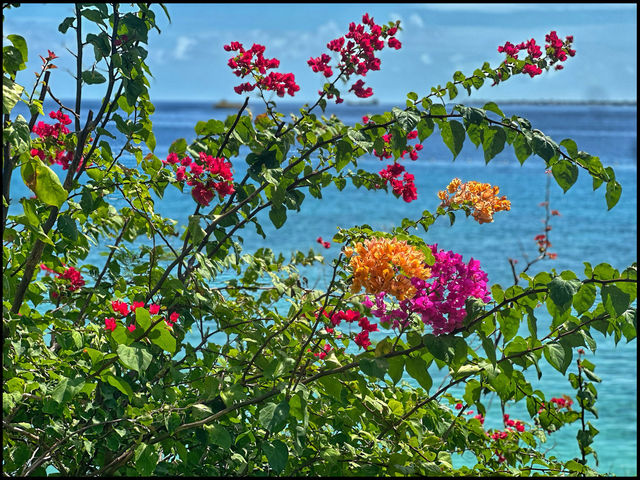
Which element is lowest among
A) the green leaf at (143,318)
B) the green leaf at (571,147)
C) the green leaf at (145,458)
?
the green leaf at (145,458)

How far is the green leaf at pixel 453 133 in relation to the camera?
1.97 meters

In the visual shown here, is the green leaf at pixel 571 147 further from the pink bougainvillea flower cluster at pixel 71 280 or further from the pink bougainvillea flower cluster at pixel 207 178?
the pink bougainvillea flower cluster at pixel 71 280

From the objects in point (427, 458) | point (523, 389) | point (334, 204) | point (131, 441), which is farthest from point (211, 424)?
point (334, 204)

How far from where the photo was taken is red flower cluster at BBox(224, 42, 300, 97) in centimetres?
229

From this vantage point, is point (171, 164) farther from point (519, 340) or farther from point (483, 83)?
point (519, 340)

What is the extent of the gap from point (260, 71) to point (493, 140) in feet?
2.50

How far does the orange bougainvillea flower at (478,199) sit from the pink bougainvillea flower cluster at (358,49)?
46cm

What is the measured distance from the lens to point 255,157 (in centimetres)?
218

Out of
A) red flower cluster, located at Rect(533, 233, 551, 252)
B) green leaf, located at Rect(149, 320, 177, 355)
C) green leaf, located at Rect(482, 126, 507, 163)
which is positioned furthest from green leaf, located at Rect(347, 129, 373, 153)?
red flower cluster, located at Rect(533, 233, 551, 252)

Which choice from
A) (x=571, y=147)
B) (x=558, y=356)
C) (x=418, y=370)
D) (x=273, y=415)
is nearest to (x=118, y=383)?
(x=273, y=415)

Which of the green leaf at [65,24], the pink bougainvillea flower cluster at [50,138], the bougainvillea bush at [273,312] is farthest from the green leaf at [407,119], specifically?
the pink bougainvillea flower cluster at [50,138]

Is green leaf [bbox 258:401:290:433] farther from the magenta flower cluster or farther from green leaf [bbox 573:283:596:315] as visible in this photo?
green leaf [bbox 573:283:596:315]

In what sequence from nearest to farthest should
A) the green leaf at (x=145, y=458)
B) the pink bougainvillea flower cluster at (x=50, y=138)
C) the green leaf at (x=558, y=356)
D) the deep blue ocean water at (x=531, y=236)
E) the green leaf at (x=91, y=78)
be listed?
the green leaf at (x=558, y=356), the green leaf at (x=145, y=458), the green leaf at (x=91, y=78), the pink bougainvillea flower cluster at (x=50, y=138), the deep blue ocean water at (x=531, y=236)

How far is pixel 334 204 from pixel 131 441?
18.7 meters
